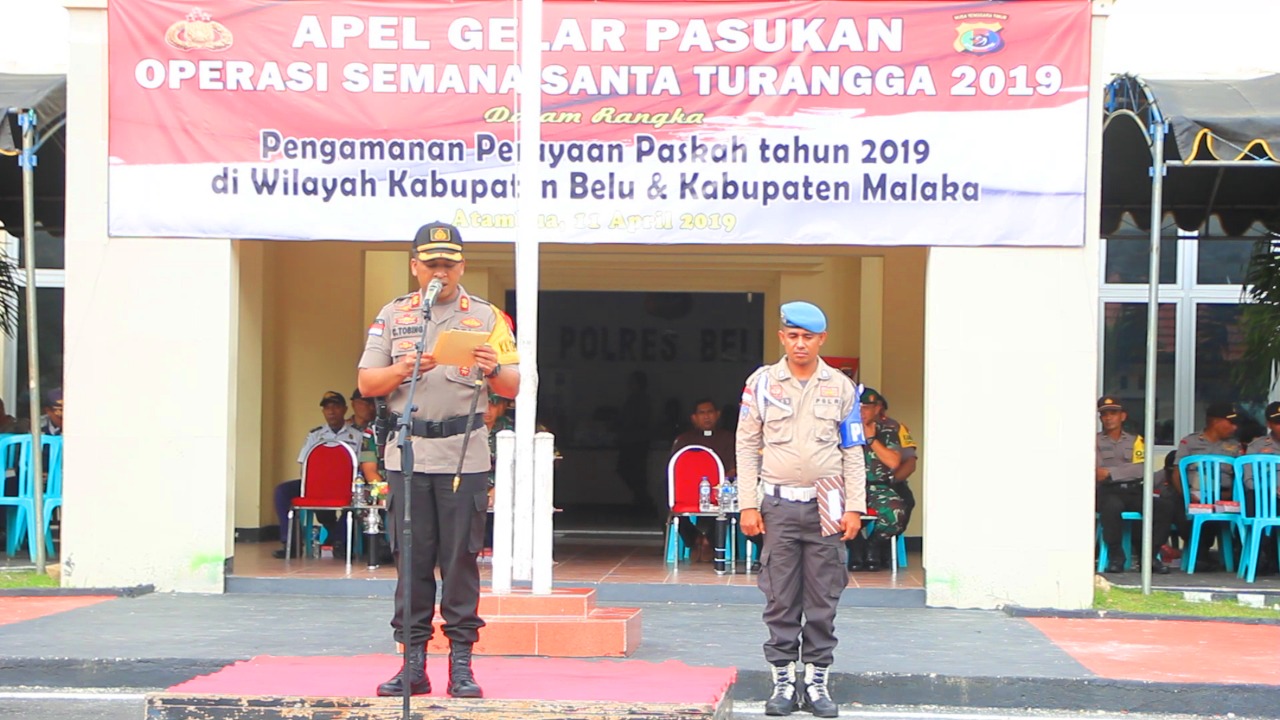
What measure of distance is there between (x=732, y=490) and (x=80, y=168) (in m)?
4.98

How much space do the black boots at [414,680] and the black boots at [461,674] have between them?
109mm

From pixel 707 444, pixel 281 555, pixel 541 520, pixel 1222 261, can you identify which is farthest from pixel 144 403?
pixel 1222 261

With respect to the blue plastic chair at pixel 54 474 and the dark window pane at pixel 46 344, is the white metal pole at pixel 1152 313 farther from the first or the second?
the dark window pane at pixel 46 344

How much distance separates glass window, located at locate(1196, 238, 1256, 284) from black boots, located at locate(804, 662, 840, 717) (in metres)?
9.75

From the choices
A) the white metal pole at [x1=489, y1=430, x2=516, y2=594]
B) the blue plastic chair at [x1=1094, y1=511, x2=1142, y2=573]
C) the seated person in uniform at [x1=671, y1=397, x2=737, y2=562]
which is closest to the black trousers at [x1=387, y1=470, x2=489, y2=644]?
the white metal pole at [x1=489, y1=430, x2=516, y2=594]

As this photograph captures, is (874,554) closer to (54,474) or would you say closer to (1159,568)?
(1159,568)

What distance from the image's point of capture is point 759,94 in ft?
32.1

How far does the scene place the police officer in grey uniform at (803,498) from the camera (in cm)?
673

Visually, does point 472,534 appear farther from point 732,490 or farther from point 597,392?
point 597,392

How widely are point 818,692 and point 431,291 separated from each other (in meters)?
2.56

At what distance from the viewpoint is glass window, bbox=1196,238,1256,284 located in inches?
592

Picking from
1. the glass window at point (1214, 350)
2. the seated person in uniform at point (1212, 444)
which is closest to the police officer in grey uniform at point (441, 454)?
the seated person in uniform at point (1212, 444)

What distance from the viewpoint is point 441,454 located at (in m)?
5.97

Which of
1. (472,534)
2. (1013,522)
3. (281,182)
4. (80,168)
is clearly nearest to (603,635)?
(472,534)
